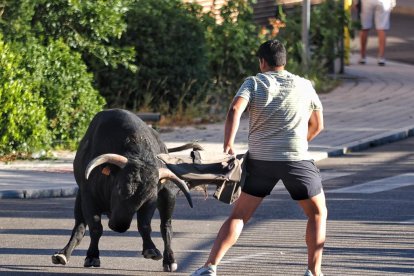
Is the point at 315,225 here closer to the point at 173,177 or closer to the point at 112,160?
the point at 173,177

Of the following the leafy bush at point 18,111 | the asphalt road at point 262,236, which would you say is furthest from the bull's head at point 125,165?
the leafy bush at point 18,111

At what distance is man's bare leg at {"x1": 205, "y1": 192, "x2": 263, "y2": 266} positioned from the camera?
9.49m

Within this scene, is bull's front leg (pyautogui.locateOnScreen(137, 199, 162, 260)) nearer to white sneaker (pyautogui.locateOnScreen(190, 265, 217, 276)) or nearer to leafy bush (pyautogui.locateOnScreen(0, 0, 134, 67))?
white sneaker (pyautogui.locateOnScreen(190, 265, 217, 276))

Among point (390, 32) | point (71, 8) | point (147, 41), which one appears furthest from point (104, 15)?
point (390, 32)

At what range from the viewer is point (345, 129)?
20.3 m

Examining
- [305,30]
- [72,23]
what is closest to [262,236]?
[72,23]

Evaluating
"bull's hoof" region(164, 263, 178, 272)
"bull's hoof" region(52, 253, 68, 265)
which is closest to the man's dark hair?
"bull's hoof" region(164, 263, 178, 272)

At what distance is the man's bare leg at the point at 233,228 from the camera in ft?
31.1

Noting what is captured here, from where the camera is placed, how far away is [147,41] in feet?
67.9

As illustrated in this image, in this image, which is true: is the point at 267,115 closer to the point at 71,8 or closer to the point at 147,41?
the point at 71,8

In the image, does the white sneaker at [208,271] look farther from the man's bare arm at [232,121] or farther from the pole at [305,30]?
the pole at [305,30]

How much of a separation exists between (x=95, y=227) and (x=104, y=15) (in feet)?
27.6

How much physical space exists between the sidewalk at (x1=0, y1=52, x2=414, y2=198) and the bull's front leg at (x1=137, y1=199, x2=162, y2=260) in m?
4.60

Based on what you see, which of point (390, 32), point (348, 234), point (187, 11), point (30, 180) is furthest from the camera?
point (390, 32)
